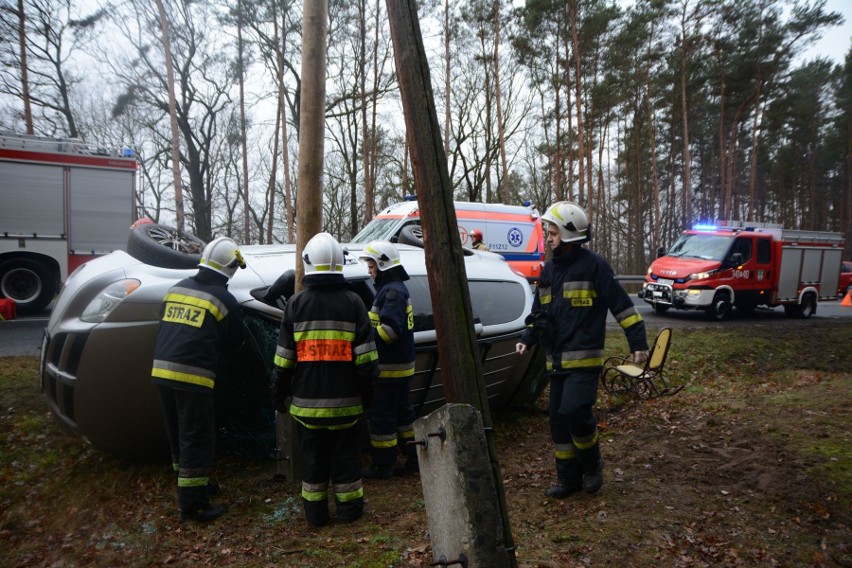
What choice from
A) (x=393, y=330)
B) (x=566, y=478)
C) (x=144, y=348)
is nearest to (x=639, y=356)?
(x=566, y=478)

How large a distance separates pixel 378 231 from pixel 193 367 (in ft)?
29.3

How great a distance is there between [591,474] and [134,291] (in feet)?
11.6

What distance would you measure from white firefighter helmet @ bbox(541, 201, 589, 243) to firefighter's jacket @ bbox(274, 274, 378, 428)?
151cm

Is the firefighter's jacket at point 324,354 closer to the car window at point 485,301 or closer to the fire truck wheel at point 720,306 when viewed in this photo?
the car window at point 485,301

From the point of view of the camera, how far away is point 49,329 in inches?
182

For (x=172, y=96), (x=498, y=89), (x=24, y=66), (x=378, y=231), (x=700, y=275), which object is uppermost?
(x=498, y=89)

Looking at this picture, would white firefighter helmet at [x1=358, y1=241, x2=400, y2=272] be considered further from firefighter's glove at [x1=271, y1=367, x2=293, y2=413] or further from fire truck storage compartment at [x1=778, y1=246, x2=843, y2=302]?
fire truck storage compartment at [x1=778, y1=246, x2=843, y2=302]

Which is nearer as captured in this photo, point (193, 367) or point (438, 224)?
point (438, 224)

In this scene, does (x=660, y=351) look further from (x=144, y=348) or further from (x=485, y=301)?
(x=144, y=348)

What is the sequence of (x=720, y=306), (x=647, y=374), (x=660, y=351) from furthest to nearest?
(x=720, y=306)
(x=660, y=351)
(x=647, y=374)

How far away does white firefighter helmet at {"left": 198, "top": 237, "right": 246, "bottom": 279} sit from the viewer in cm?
417

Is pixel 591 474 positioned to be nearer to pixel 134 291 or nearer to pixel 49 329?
pixel 134 291

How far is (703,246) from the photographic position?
15109mm

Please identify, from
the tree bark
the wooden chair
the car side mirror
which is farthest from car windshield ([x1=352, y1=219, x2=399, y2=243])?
the tree bark
